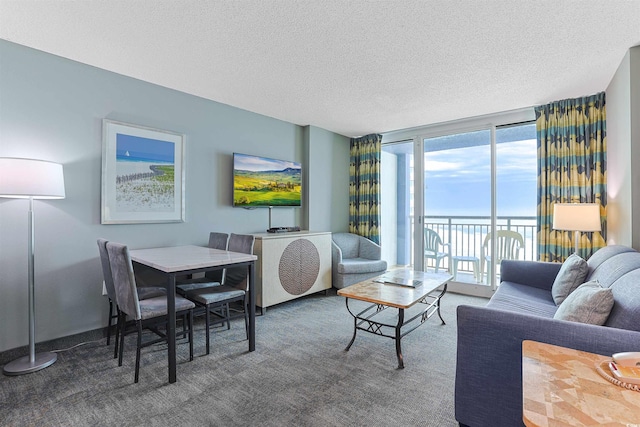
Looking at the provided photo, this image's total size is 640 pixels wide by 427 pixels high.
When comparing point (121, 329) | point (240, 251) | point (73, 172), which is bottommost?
point (121, 329)

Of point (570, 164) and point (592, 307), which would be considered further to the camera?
point (570, 164)

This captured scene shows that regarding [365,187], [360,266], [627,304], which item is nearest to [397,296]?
[627,304]

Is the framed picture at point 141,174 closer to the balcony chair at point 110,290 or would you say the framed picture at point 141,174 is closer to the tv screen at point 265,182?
the balcony chair at point 110,290

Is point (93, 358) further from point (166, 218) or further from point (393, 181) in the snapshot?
point (393, 181)

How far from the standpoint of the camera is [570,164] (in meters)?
3.41

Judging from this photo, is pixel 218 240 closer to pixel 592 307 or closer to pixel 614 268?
pixel 592 307

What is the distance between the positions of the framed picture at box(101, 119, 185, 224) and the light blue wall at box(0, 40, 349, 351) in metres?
0.08

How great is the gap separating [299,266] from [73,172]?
240 cm

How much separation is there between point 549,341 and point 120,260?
243 centimetres

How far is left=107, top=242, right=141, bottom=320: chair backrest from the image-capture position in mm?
1985

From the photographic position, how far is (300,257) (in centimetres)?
377

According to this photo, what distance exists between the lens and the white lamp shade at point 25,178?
202cm

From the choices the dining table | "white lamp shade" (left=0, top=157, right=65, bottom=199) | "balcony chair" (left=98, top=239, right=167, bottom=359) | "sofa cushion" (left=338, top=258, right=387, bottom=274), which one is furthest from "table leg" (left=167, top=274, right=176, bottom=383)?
"sofa cushion" (left=338, top=258, right=387, bottom=274)

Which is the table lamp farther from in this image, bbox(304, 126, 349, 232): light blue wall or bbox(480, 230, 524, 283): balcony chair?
bbox(304, 126, 349, 232): light blue wall
